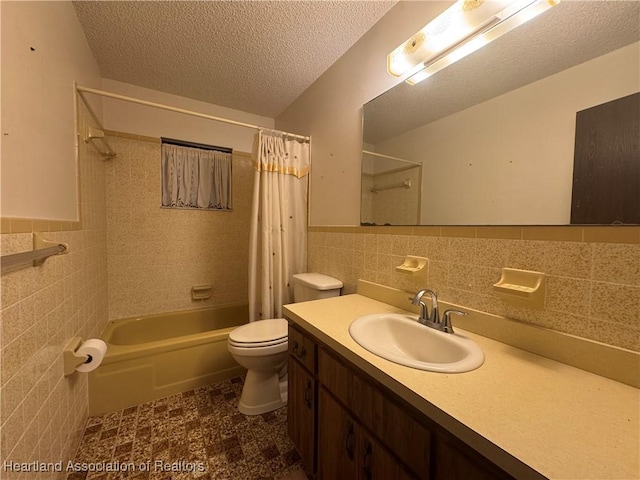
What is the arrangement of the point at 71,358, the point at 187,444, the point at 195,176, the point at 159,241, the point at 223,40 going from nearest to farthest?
the point at 71,358, the point at 187,444, the point at 223,40, the point at 159,241, the point at 195,176

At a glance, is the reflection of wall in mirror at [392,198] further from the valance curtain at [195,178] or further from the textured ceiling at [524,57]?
the valance curtain at [195,178]

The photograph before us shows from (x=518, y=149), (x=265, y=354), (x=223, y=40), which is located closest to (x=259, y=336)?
(x=265, y=354)

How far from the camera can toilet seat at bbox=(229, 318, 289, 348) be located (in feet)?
4.73

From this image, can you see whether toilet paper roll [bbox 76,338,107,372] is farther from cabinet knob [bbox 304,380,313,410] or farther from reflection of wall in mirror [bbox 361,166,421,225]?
reflection of wall in mirror [bbox 361,166,421,225]

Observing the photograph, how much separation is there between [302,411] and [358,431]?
0.40 meters

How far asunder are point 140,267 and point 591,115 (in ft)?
9.39

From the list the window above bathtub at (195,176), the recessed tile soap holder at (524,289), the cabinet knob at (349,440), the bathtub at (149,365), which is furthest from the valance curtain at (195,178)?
the recessed tile soap holder at (524,289)

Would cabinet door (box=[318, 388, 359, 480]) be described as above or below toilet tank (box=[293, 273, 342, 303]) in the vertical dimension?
below

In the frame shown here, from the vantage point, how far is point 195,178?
7.75ft

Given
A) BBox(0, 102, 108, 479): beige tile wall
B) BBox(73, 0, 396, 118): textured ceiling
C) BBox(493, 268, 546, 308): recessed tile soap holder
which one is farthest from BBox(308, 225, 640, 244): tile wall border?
BBox(0, 102, 108, 479): beige tile wall

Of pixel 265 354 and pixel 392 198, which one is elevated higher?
pixel 392 198

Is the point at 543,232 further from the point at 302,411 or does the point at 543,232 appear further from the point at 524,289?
the point at 302,411

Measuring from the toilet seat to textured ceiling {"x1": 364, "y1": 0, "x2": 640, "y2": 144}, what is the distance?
4.45ft

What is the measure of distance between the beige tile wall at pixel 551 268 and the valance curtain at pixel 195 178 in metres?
1.86
